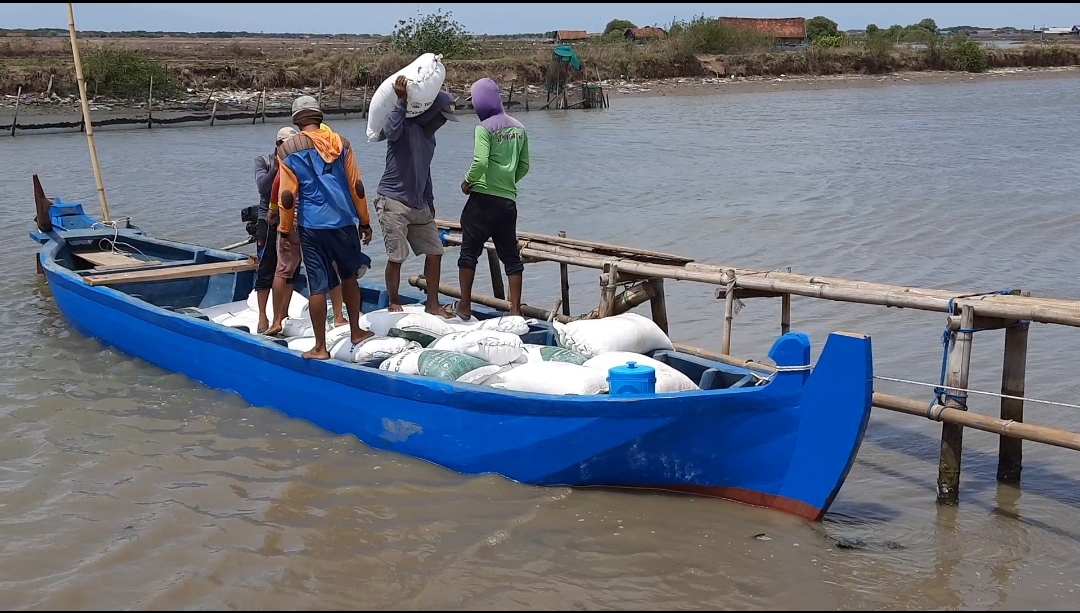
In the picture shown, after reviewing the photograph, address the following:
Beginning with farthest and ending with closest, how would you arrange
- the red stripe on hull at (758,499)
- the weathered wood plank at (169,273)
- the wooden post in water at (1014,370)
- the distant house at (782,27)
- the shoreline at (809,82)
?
the distant house at (782,27) < the shoreline at (809,82) < the weathered wood plank at (169,273) < the wooden post in water at (1014,370) < the red stripe on hull at (758,499)

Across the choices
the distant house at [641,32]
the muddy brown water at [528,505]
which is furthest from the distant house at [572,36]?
the muddy brown water at [528,505]

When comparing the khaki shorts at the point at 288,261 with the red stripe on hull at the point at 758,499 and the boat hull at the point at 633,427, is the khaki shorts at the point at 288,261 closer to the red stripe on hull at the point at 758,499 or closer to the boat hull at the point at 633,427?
the boat hull at the point at 633,427

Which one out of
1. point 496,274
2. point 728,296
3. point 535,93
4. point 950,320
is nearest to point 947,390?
point 950,320

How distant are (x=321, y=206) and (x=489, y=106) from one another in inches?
54.2

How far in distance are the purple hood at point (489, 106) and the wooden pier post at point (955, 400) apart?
307 centimetres

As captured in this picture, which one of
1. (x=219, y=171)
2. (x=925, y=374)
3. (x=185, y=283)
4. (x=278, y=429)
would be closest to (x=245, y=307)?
(x=185, y=283)

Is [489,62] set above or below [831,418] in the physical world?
above

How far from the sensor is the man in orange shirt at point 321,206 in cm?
573

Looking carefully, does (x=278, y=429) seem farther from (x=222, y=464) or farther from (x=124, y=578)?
(x=124, y=578)

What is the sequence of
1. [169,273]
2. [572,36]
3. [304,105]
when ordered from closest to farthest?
[304,105]
[169,273]
[572,36]

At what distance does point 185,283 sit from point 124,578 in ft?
14.7

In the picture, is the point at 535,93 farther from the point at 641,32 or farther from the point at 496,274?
the point at 496,274

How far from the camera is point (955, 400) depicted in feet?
16.8

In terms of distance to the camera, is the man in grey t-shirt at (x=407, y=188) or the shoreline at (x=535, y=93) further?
A: the shoreline at (x=535, y=93)
